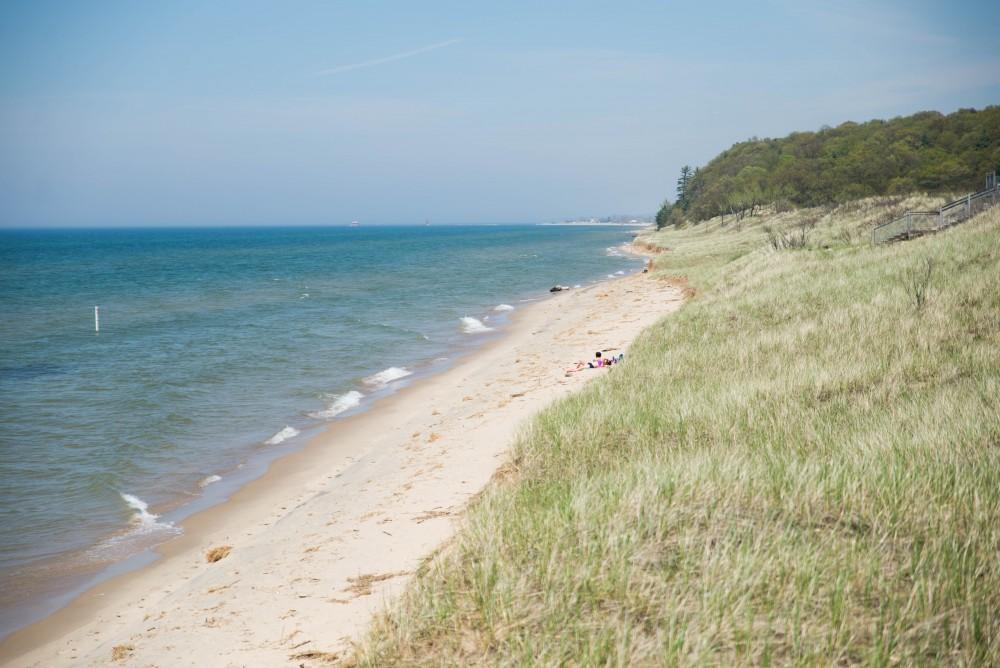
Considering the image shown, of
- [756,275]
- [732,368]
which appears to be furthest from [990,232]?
[732,368]

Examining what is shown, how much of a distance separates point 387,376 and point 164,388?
6.27 meters

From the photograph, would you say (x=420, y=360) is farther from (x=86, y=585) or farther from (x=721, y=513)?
(x=721, y=513)

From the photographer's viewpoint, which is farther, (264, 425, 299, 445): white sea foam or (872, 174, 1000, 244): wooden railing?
(872, 174, 1000, 244): wooden railing

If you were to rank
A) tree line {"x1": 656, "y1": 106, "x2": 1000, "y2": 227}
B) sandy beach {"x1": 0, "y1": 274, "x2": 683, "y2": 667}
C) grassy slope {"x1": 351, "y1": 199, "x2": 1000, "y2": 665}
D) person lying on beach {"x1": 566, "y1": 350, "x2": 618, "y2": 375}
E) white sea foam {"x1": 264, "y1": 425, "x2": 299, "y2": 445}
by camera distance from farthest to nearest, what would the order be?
tree line {"x1": 656, "y1": 106, "x2": 1000, "y2": 227} → person lying on beach {"x1": 566, "y1": 350, "x2": 618, "y2": 375} → white sea foam {"x1": 264, "y1": 425, "x2": 299, "y2": 445} → sandy beach {"x1": 0, "y1": 274, "x2": 683, "y2": 667} → grassy slope {"x1": 351, "y1": 199, "x2": 1000, "y2": 665}

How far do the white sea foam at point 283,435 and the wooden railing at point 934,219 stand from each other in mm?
22186

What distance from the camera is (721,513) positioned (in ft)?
14.0

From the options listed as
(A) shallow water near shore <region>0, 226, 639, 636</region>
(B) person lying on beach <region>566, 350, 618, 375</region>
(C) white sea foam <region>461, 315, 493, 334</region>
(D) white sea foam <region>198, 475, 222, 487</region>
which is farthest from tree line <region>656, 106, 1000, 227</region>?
(D) white sea foam <region>198, 475, 222, 487</region>

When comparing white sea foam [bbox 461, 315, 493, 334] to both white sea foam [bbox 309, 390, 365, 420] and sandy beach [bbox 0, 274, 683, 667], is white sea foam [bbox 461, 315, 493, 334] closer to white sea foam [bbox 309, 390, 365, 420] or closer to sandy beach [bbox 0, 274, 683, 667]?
white sea foam [bbox 309, 390, 365, 420]

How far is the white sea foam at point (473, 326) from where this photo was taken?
28522 millimetres

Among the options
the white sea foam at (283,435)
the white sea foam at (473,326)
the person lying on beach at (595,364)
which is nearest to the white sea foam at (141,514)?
Answer: the white sea foam at (283,435)

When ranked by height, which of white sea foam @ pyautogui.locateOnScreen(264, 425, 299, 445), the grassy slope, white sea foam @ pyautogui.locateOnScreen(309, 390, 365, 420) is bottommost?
white sea foam @ pyautogui.locateOnScreen(264, 425, 299, 445)

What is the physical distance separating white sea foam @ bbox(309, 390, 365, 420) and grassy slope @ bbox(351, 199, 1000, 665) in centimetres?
945

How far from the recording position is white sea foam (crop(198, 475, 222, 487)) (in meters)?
11.8

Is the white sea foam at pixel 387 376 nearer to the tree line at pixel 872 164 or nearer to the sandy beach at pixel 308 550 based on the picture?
the sandy beach at pixel 308 550
